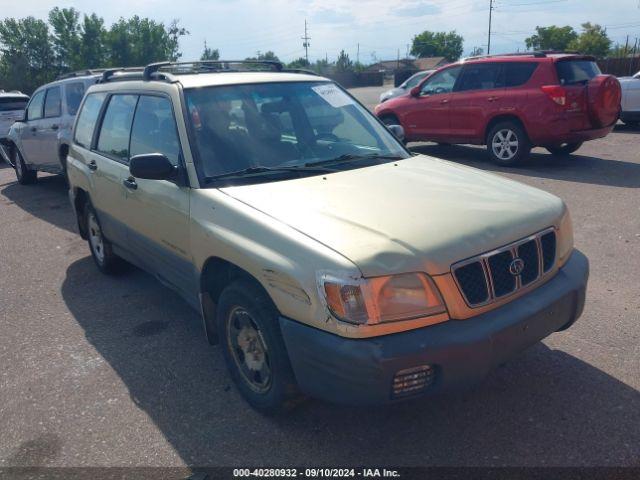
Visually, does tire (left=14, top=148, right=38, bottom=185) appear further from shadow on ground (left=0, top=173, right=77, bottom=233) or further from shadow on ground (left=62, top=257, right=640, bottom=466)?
shadow on ground (left=62, top=257, right=640, bottom=466)

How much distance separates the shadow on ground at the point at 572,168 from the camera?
8914mm

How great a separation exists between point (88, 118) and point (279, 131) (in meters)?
2.43

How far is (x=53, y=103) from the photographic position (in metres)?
9.61

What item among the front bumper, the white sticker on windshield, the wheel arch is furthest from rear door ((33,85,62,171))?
the front bumper

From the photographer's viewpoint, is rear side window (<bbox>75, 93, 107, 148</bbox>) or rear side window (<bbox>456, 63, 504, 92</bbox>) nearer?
rear side window (<bbox>75, 93, 107, 148</bbox>)

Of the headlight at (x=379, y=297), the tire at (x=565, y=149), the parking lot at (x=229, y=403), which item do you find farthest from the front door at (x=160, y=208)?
the tire at (x=565, y=149)

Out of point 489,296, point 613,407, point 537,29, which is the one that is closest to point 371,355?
point 489,296

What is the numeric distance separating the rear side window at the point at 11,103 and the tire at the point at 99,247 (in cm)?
1072

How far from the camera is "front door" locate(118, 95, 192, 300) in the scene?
3.68m

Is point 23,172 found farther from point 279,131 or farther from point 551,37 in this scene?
point 551,37

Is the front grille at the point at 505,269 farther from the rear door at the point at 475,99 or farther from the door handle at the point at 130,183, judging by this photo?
the rear door at the point at 475,99

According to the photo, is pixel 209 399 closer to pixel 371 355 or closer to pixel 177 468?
pixel 177 468

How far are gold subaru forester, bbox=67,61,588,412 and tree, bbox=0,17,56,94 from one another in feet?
198

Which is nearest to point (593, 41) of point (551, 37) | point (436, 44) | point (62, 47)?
point (551, 37)
